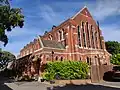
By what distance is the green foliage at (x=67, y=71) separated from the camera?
2983cm

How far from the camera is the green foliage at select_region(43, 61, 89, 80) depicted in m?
29.8

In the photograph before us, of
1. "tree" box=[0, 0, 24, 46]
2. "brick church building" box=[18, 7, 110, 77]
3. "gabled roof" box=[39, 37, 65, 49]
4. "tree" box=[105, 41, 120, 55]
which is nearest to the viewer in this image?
"tree" box=[0, 0, 24, 46]

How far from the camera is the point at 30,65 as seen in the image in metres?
41.5

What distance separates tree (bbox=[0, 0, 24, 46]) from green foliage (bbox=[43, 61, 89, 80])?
7842 mm

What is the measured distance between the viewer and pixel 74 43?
44.3 m

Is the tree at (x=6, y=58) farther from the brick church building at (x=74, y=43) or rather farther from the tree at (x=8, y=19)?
the tree at (x=8, y=19)

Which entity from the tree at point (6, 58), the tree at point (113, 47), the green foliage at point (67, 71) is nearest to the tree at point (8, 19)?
the green foliage at point (67, 71)

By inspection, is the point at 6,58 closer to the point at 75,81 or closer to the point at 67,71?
the point at 67,71

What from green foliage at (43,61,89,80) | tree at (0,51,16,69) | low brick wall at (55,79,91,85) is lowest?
low brick wall at (55,79,91,85)

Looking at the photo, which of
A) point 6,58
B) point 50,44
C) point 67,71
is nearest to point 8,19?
point 67,71

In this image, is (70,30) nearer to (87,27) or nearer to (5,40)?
(87,27)

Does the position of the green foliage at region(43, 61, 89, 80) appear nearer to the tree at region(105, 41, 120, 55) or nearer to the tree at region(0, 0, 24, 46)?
the tree at region(0, 0, 24, 46)

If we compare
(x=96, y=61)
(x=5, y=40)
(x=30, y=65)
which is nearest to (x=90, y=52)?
(x=96, y=61)

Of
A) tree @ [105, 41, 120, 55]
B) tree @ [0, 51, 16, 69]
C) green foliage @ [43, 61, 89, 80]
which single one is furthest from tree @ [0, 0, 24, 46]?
tree @ [105, 41, 120, 55]
